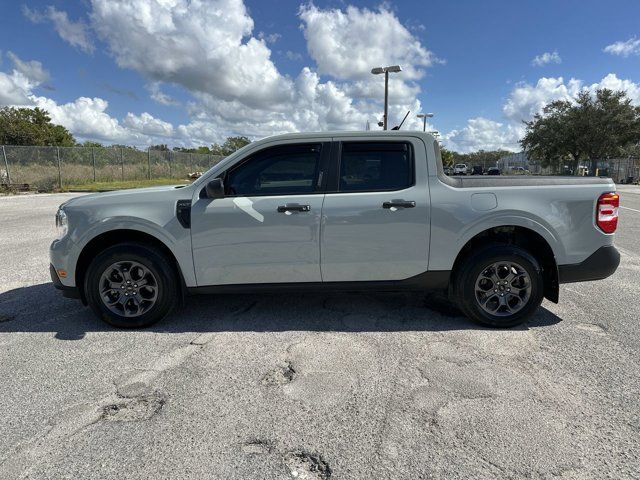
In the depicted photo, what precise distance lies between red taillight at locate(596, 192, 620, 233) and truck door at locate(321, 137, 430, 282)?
5.11 feet

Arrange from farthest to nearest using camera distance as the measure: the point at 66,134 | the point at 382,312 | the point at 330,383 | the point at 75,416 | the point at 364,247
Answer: the point at 66,134, the point at 382,312, the point at 364,247, the point at 330,383, the point at 75,416

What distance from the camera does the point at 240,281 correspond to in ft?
12.9

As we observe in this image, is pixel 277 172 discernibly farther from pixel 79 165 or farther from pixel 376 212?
pixel 79 165

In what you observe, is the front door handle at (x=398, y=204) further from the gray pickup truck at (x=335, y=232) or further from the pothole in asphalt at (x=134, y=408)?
the pothole in asphalt at (x=134, y=408)

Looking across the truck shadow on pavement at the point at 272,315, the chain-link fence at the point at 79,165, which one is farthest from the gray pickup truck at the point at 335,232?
the chain-link fence at the point at 79,165

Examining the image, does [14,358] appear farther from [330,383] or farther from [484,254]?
[484,254]

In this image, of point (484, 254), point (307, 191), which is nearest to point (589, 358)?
point (484, 254)

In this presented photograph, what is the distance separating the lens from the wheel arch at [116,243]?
13.0 feet

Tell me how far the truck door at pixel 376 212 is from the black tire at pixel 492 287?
16.0 inches

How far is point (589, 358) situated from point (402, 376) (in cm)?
155

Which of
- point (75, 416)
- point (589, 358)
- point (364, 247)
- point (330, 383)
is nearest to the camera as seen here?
point (75, 416)

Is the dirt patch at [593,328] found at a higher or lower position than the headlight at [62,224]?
lower

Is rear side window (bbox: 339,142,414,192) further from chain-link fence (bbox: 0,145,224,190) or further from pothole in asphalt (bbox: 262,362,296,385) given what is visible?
chain-link fence (bbox: 0,145,224,190)

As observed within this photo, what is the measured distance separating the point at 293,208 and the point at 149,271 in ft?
4.80
